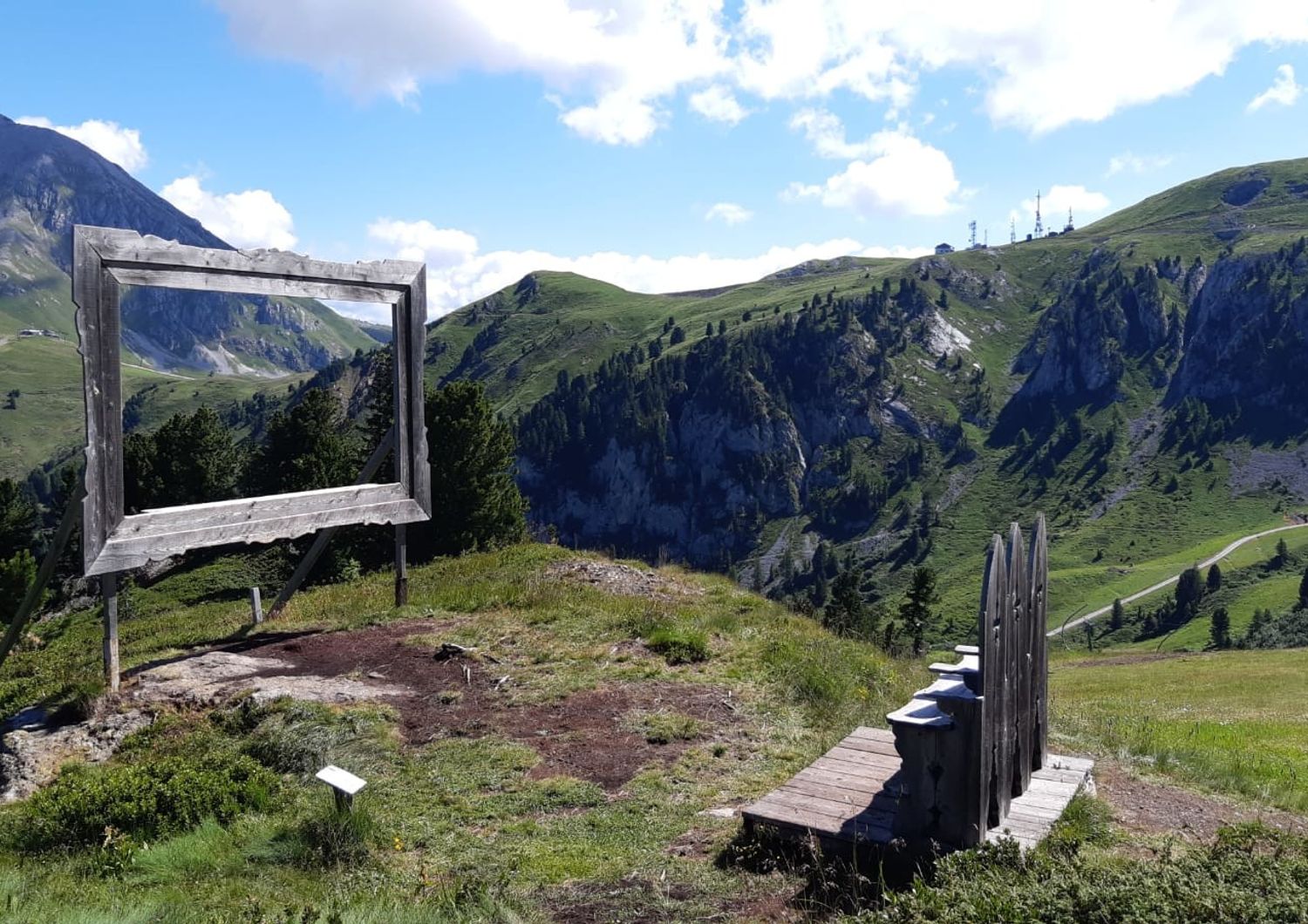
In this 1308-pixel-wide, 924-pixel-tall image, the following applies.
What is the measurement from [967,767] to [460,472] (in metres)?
31.4

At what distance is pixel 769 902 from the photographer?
6668 millimetres

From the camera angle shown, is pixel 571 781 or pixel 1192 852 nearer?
pixel 1192 852

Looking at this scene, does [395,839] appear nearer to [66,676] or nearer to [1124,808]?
[1124,808]

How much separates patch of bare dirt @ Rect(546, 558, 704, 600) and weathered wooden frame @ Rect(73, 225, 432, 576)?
4542mm

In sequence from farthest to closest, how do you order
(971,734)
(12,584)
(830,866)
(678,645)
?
(12,584), (678,645), (830,866), (971,734)

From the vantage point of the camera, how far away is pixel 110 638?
11828mm

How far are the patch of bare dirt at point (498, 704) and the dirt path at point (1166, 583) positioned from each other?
14085 cm

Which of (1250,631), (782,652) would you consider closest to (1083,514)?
(1250,631)

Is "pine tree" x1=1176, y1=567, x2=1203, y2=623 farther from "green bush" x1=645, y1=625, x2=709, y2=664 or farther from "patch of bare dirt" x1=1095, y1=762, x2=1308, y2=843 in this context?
"patch of bare dirt" x1=1095, y1=762, x2=1308, y2=843

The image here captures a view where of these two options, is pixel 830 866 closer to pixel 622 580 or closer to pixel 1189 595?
pixel 622 580

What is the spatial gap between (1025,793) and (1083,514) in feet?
658

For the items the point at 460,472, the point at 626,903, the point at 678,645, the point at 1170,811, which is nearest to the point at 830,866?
the point at 626,903

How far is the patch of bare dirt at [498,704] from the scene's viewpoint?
398 inches

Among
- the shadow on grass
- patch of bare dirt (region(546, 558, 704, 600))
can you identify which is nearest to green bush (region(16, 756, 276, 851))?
the shadow on grass
